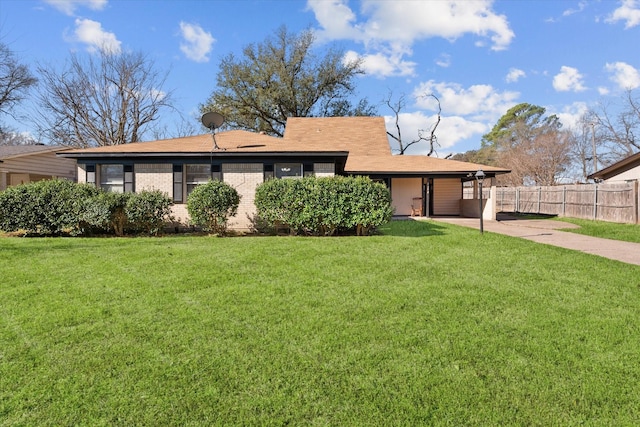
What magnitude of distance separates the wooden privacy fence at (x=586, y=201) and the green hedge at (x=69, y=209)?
58.3 ft

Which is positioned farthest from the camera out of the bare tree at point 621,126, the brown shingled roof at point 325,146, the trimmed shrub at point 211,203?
the bare tree at point 621,126

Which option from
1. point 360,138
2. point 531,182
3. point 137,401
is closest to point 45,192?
point 137,401

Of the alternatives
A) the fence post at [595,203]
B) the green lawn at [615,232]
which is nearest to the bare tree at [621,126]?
the fence post at [595,203]

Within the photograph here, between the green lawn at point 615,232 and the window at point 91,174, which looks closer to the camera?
the green lawn at point 615,232

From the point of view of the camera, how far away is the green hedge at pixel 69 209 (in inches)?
413

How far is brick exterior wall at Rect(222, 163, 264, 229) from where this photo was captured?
13.2 meters

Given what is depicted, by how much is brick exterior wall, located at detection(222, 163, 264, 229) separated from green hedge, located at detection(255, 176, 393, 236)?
8.16ft

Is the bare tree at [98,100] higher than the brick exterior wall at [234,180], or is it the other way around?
the bare tree at [98,100]

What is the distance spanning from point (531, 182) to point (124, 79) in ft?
126

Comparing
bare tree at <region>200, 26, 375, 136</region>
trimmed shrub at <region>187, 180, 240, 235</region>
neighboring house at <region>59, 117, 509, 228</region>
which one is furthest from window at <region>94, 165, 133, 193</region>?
bare tree at <region>200, 26, 375, 136</region>

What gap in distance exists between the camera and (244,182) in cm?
1327

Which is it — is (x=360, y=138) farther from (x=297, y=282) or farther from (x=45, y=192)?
(x=297, y=282)

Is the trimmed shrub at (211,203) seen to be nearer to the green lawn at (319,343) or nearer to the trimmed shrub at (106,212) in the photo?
the trimmed shrub at (106,212)

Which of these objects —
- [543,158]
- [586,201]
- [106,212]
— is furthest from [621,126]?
[106,212]
